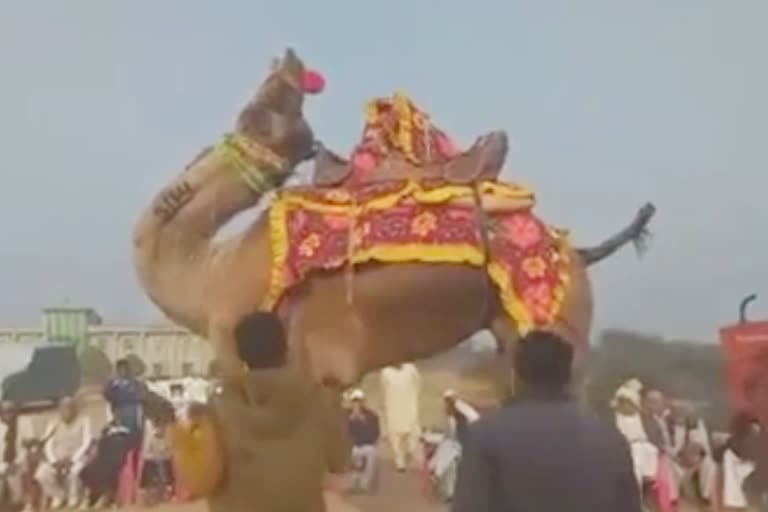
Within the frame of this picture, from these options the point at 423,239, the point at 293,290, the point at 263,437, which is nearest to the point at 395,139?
the point at 423,239

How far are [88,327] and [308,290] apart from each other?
2214 millimetres

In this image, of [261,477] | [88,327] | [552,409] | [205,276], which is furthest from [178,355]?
[552,409]

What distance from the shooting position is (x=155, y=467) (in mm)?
7180

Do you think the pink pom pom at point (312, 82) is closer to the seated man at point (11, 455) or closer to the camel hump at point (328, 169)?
the camel hump at point (328, 169)

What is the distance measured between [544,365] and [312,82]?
2.82 meters

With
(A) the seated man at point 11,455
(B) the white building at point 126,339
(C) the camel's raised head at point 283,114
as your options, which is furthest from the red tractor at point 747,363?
(A) the seated man at point 11,455

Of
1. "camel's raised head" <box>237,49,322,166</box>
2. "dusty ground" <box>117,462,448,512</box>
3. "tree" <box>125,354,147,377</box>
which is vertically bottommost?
"dusty ground" <box>117,462,448,512</box>

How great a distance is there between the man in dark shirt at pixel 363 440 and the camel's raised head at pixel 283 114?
1.34 m

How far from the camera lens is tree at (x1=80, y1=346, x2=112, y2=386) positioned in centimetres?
749

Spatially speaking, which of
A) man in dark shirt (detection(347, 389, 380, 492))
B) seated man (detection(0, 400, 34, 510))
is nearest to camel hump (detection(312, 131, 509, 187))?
man in dark shirt (detection(347, 389, 380, 492))

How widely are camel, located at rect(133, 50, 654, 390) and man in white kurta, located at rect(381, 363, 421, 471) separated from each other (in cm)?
117

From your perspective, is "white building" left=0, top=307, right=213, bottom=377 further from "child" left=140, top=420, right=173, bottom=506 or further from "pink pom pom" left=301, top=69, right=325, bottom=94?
"pink pom pom" left=301, top=69, right=325, bottom=94

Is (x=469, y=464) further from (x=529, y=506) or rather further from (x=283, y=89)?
(x=283, y=89)

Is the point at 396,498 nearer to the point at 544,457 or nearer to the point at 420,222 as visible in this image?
the point at 420,222
